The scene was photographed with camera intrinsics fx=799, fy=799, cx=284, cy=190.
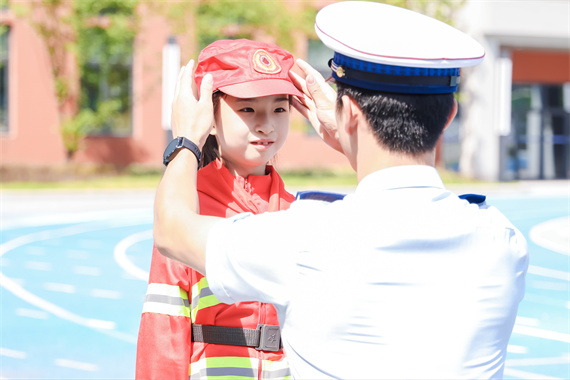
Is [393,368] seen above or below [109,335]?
above

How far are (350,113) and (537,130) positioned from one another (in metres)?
27.8

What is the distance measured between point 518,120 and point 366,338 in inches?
1094

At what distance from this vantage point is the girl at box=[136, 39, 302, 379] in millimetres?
2533

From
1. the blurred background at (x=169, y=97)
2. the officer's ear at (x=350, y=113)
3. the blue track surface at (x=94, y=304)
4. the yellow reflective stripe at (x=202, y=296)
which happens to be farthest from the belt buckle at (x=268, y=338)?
the blurred background at (x=169, y=97)

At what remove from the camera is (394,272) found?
5.73ft

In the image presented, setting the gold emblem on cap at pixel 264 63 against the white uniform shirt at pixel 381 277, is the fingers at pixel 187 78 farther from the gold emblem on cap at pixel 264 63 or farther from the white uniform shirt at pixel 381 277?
the white uniform shirt at pixel 381 277

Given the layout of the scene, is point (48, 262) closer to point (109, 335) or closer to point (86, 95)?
point (109, 335)

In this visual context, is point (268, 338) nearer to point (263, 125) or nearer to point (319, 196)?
point (263, 125)

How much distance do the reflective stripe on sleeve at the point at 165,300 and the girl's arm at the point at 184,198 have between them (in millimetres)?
556

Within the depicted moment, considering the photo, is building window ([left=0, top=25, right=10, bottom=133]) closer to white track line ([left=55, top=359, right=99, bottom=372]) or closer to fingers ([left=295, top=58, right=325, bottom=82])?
white track line ([left=55, top=359, right=99, bottom=372])

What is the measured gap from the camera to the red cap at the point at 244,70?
2598mm

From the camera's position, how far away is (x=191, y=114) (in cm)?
222

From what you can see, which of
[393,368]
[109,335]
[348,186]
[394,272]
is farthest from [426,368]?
Result: [348,186]

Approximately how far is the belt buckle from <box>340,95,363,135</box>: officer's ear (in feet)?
2.98
